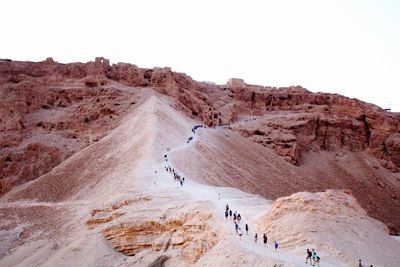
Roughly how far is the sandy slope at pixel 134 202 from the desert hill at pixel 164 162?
0.11m

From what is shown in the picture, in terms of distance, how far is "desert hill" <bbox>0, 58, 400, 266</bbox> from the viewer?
19906 mm

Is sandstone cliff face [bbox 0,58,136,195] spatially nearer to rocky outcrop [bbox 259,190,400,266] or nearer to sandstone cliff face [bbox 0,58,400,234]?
sandstone cliff face [bbox 0,58,400,234]

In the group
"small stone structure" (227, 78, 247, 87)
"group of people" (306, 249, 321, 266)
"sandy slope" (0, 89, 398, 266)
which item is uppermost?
"small stone structure" (227, 78, 247, 87)

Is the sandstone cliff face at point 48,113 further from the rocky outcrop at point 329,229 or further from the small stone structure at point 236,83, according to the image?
the rocky outcrop at point 329,229

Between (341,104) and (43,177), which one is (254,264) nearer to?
(43,177)

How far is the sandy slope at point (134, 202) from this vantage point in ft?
56.1

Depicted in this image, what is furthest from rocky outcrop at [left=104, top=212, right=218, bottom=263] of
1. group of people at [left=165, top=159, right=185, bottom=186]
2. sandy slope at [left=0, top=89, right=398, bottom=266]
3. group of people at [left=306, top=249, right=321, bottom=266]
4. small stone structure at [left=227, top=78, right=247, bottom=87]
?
small stone structure at [left=227, top=78, right=247, bottom=87]

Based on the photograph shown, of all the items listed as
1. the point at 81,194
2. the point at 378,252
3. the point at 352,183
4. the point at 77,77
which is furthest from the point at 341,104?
the point at 378,252

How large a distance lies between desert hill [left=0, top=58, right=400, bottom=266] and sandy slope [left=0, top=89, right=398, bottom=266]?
0.36 ft

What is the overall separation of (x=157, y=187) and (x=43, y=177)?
Result: 2089 centimetres

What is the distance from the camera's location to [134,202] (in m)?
24.0

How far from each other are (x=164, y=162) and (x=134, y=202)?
37.4 feet

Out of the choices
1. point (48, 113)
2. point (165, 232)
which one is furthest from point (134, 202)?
point (48, 113)

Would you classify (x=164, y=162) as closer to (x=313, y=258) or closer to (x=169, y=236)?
(x=169, y=236)
